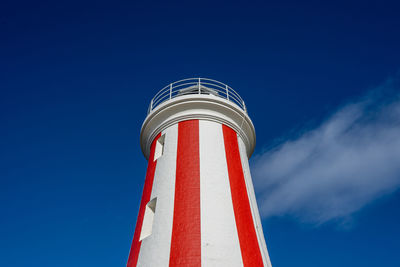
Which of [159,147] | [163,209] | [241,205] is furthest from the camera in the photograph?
[159,147]

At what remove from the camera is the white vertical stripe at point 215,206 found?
21.8 ft

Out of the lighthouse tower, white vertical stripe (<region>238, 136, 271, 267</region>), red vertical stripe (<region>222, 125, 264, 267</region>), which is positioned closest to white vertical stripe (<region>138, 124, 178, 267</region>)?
the lighthouse tower

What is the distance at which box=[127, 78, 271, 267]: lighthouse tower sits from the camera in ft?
22.4

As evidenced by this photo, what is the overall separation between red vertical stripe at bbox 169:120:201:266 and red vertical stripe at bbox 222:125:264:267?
966mm

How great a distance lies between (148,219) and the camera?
803 cm

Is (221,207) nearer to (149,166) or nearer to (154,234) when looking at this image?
(154,234)

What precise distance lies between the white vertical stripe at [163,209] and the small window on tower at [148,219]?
0.57 ft

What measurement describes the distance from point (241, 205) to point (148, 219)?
243 cm

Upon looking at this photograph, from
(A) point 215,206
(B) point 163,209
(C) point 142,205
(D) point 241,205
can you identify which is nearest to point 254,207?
(D) point 241,205

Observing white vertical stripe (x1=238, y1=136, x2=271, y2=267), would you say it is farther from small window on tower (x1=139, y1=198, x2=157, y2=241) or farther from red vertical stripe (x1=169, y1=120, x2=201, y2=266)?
small window on tower (x1=139, y1=198, x2=157, y2=241)

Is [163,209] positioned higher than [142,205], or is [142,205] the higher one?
[142,205]

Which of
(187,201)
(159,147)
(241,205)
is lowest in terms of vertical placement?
(187,201)

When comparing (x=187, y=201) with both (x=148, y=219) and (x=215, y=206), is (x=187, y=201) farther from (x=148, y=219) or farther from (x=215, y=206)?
(x=148, y=219)

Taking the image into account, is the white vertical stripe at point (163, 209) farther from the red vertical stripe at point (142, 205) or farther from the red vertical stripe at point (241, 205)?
the red vertical stripe at point (241, 205)
